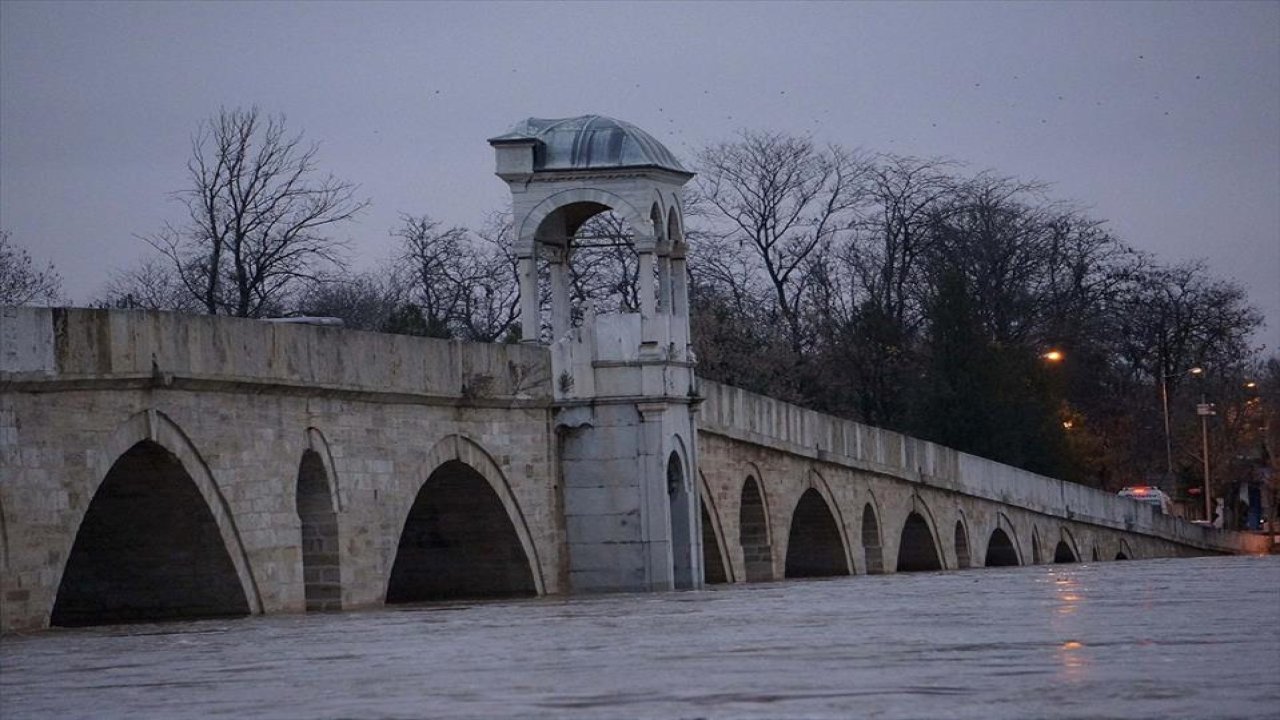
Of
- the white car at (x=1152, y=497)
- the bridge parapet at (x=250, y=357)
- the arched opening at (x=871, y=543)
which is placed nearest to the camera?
the bridge parapet at (x=250, y=357)

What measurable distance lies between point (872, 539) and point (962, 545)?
4.66 m

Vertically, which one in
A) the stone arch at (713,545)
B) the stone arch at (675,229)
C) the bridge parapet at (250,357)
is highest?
the stone arch at (675,229)

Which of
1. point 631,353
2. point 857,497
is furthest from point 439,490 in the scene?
point 857,497

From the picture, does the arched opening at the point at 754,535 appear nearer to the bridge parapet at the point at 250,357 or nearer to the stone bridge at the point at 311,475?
the stone bridge at the point at 311,475

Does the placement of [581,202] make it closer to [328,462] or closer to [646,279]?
[646,279]

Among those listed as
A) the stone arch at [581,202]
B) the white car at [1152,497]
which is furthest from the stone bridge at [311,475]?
the white car at [1152,497]

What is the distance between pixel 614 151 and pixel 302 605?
869cm

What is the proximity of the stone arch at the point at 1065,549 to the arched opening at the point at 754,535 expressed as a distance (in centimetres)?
1671

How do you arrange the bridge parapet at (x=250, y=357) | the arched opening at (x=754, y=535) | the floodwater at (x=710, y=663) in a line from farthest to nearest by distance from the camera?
the arched opening at (x=754, y=535) → the bridge parapet at (x=250, y=357) → the floodwater at (x=710, y=663)

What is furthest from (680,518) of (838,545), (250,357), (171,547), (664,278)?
(838,545)

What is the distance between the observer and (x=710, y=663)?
10.0 m

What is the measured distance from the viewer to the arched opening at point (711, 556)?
2915cm

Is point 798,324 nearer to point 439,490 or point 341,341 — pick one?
point 439,490

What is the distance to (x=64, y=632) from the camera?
15.2 m
